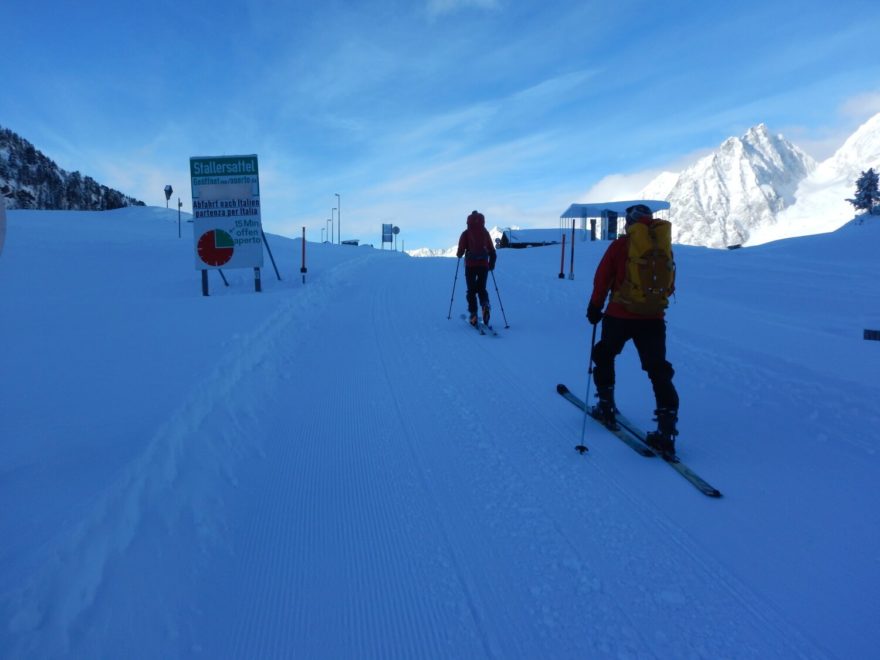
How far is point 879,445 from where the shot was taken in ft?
13.5

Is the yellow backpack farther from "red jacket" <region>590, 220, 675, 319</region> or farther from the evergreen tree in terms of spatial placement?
the evergreen tree

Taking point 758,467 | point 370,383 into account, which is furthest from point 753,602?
point 370,383

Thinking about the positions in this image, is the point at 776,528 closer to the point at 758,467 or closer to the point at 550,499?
the point at 758,467

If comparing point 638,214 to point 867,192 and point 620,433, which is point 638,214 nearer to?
point 620,433

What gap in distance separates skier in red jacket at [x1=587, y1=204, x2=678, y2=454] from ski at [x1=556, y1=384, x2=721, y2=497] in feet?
0.25

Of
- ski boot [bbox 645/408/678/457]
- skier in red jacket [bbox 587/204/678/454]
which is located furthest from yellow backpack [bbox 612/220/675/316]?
ski boot [bbox 645/408/678/457]

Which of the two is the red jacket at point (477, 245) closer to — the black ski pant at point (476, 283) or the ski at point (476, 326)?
the black ski pant at point (476, 283)

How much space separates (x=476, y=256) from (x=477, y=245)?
20cm

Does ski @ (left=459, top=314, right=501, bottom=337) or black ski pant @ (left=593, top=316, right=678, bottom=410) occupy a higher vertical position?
black ski pant @ (left=593, top=316, right=678, bottom=410)

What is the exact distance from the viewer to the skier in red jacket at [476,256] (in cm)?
919

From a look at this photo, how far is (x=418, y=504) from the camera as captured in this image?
3.42 m

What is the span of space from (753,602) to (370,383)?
430cm

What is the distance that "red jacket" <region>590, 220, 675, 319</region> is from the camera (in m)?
4.27

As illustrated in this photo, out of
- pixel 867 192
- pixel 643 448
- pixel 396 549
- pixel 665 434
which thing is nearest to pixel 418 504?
pixel 396 549
